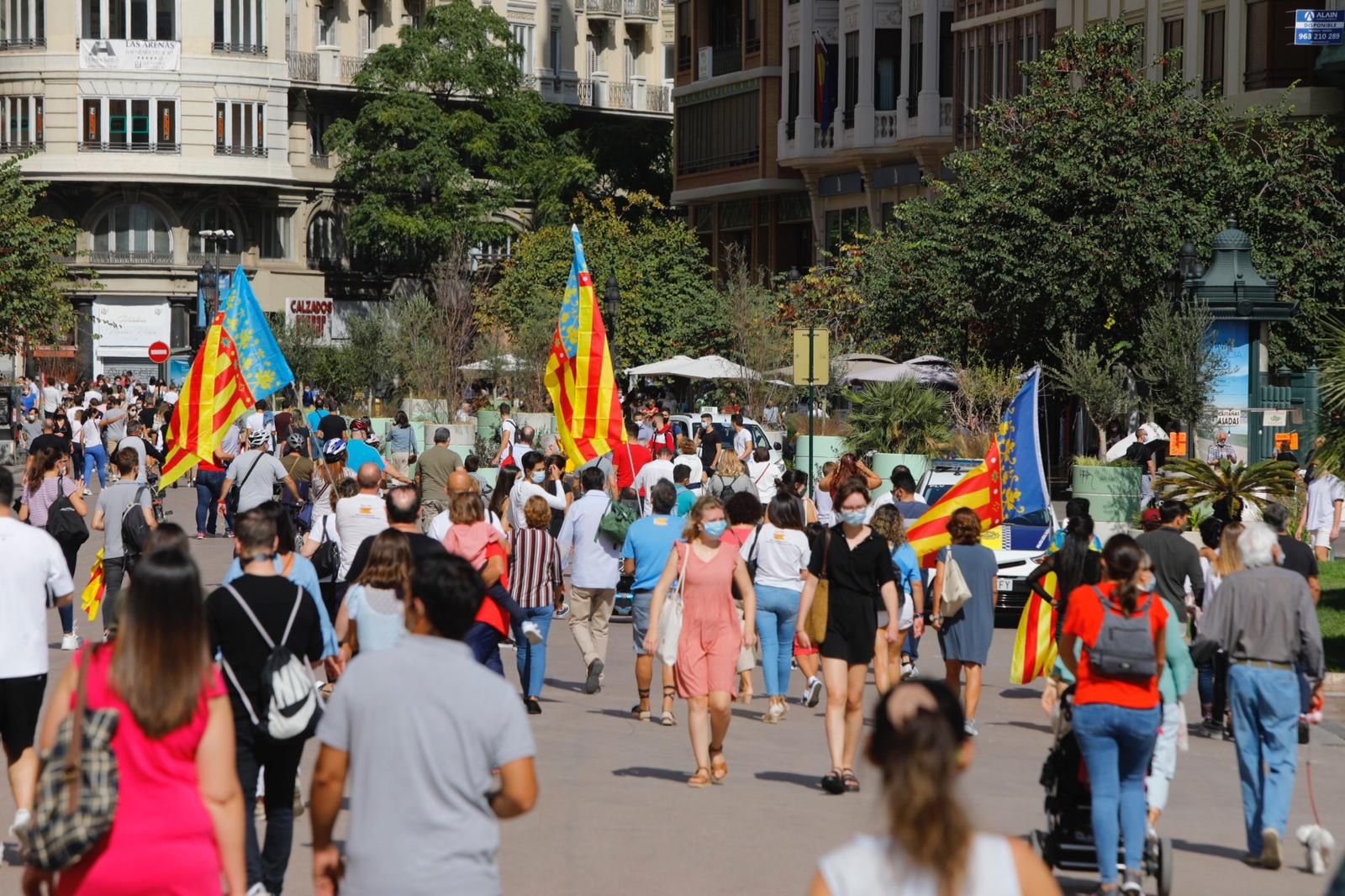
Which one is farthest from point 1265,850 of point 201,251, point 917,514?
point 201,251

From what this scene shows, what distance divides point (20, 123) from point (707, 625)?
61.0 m

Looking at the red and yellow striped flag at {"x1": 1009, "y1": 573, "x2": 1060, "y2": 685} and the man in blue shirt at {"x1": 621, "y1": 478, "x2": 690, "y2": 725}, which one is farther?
the man in blue shirt at {"x1": 621, "y1": 478, "x2": 690, "y2": 725}

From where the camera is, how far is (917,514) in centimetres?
1666

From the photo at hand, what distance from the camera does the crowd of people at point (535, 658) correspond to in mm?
5355

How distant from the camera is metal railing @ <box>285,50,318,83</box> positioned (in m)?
70.1

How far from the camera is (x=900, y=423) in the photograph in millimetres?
29688

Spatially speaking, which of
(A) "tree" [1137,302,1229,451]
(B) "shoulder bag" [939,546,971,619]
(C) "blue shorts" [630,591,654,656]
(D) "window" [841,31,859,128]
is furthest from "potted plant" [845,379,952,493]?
(D) "window" [841,31,859,128]

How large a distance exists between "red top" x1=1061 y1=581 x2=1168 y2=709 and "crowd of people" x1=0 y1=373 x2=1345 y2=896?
0.04 ft

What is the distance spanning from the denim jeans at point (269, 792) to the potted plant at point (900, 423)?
2173 centimetres

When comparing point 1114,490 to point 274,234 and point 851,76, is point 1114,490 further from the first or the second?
point 274,234

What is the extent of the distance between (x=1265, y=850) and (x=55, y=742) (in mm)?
6070

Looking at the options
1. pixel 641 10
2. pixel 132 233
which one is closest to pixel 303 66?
pixel 132 233

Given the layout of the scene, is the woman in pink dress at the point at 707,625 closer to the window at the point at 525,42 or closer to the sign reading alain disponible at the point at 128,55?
the sign reading alain disponible at the point at 128,55

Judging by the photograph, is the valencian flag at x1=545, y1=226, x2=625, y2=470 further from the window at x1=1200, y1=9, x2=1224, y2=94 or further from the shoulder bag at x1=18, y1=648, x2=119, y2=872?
the window at x1=1200, y1=9, x2=1224, y2=94
